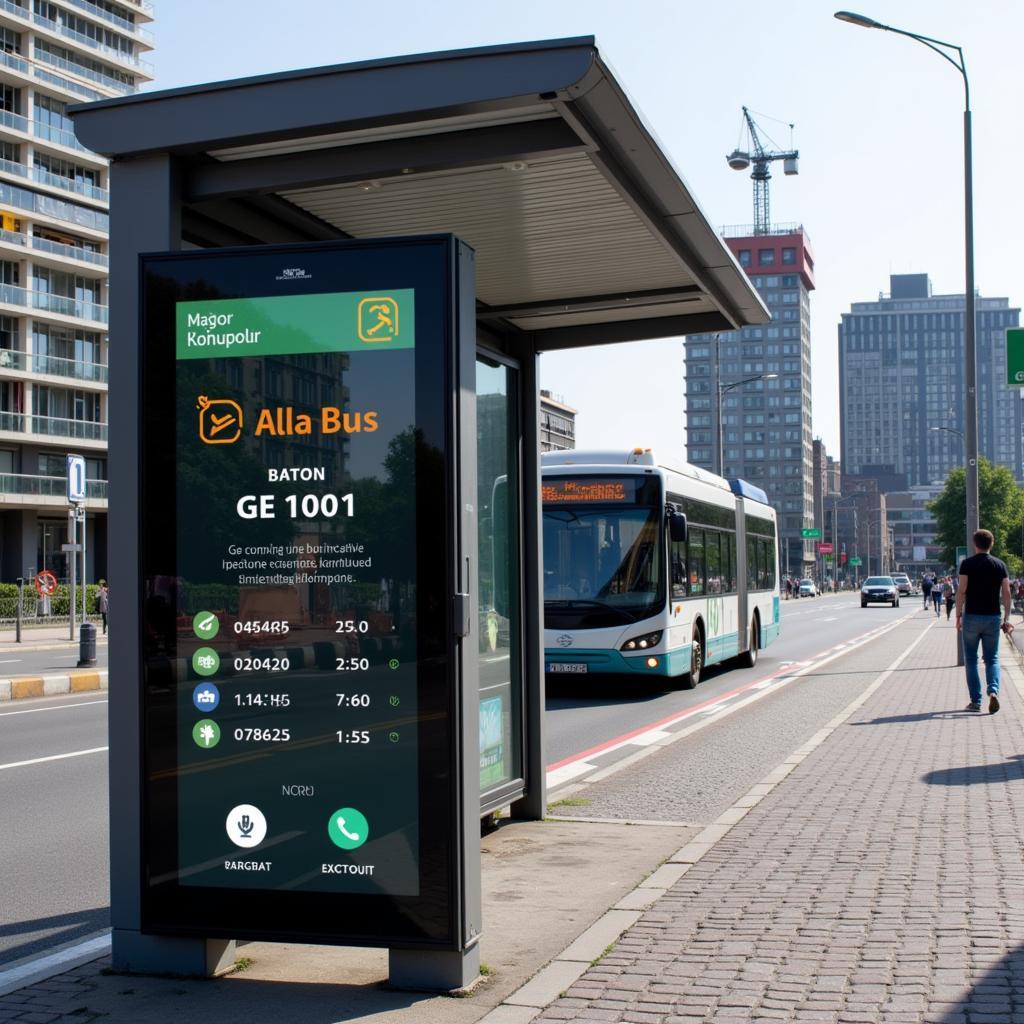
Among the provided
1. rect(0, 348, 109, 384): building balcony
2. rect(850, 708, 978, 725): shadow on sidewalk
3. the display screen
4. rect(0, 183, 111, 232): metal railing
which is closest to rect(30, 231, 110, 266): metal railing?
rect(0, 183, 111, 232): metal railing

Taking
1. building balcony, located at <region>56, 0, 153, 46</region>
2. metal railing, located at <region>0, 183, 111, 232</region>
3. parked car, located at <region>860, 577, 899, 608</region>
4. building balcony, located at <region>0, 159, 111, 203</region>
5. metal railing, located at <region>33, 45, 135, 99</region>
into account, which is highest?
building balcony, located at <region>56, 0, 153, 46</region>

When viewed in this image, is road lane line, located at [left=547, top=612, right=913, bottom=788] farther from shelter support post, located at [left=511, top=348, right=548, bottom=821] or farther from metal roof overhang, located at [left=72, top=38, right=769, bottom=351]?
metal roof overhang, located at [left=72, top=38, right=769, bottom=351]

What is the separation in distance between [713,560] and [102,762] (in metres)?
10.7

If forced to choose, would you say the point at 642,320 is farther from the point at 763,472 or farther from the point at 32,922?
the point at 763,472

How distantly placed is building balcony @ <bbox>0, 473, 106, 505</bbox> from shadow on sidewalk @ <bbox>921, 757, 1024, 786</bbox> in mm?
54730

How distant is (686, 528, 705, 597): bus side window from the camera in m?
18.7

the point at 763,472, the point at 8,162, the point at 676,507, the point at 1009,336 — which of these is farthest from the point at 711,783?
the point at 763,472

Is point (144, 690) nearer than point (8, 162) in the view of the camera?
Yes

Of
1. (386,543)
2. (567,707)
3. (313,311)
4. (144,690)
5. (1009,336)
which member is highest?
(1009,336)

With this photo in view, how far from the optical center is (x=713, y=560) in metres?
20.5

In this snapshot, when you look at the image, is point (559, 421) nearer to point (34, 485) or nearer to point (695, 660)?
point (34, 485)

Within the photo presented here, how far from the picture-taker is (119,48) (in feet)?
246

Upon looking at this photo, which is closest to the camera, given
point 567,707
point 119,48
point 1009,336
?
point 567,707

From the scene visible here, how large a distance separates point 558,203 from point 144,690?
283cm
